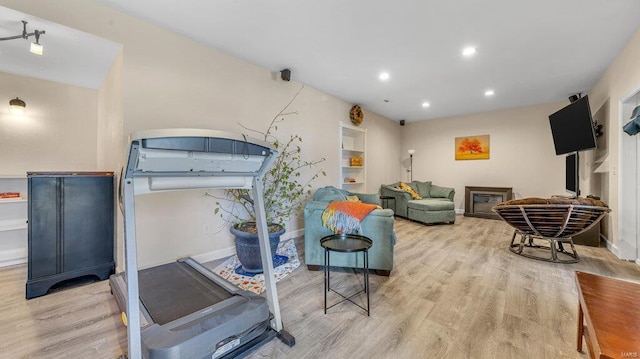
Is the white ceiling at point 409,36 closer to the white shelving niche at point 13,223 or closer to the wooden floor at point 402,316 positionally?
the white shelving niche at point 13,223

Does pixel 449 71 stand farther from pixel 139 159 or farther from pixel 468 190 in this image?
pixel 139 159

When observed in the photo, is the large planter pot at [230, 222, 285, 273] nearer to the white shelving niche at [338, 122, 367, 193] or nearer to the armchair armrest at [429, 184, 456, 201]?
the white shelving niche at [338, 122, 367, 193]

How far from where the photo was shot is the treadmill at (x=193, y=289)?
118cm

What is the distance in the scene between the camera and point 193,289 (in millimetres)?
1938

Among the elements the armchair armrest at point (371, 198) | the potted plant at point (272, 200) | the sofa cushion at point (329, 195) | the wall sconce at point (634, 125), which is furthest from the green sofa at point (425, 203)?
the wall sconce at point (634, 125)

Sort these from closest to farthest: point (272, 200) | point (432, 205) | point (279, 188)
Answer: point (272, 200) → point (279, 188) → point (432, 205)

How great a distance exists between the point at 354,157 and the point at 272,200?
270 centimetres

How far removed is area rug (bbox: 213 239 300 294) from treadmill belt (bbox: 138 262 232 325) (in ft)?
1.25

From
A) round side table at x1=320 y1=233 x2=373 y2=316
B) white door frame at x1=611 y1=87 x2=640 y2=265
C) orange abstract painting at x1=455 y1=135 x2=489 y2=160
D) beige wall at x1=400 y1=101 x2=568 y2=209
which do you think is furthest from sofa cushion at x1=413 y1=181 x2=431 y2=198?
round side table at x1=320 y1=233 x2=373 y2=316

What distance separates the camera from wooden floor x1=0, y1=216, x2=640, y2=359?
1.52m

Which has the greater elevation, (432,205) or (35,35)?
(35,35)

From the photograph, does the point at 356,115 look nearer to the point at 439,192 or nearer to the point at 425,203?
the point at 425,203

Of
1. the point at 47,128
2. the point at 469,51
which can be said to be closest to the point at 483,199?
the point at 469,51

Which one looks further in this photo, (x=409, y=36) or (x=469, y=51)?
(x=469, y=51)
